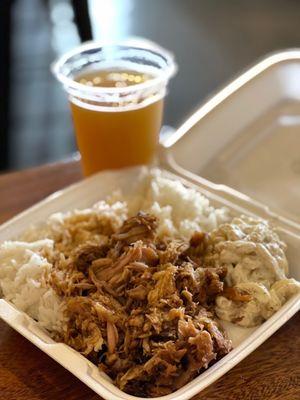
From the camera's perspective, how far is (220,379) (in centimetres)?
118

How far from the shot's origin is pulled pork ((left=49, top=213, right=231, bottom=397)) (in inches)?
43.3

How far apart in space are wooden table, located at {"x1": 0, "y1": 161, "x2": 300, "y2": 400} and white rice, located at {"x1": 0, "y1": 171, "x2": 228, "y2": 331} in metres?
0.07

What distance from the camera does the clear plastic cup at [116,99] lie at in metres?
1.61

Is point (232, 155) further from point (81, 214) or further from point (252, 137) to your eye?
point (81, 214)

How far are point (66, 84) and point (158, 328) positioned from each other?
704mm

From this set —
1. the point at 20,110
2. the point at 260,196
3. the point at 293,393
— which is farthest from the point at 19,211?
the point at 20,110

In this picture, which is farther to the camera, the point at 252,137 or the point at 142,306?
the point at 252,137

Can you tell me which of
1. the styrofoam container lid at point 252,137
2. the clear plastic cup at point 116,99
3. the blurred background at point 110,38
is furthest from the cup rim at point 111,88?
the blurred background at point 110,38

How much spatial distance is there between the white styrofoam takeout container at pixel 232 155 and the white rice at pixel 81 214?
1.4 inches

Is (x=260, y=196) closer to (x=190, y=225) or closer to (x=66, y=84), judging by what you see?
(x=190, y=225)

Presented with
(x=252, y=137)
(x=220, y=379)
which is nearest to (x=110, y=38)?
(x=252, y=137)

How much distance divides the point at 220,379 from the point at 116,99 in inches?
28.2

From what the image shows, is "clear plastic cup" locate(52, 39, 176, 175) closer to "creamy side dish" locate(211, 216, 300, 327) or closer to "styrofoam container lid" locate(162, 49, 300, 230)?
"styrofoam container lid" locate(162, 49, 300, 230)

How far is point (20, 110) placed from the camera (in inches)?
128
